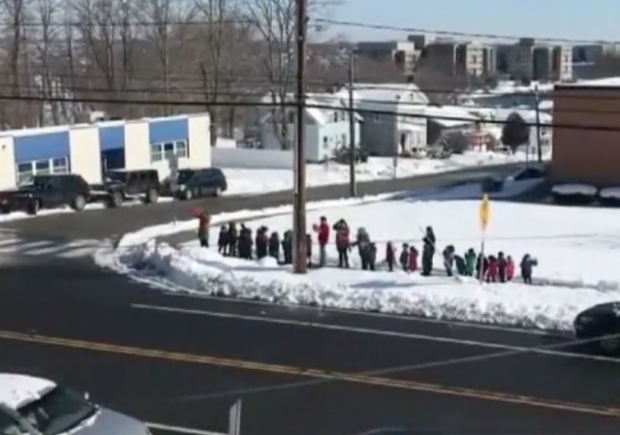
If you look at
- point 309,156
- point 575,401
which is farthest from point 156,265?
point 309,156

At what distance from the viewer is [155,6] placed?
93.7 meters

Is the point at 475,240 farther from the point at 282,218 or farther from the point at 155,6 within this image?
the point at 155,6

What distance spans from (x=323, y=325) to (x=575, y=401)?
6.36 meters

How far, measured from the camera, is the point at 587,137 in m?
47.4

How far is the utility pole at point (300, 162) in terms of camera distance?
964 inches

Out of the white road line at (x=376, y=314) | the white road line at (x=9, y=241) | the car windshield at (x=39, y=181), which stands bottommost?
the white road line at (x=9, y=241)

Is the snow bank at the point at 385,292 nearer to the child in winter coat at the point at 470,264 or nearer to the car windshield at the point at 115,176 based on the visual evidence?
the child in winter coat at the point at 470,264

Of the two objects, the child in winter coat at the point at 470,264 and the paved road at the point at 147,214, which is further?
the paved road at the point at 147,214

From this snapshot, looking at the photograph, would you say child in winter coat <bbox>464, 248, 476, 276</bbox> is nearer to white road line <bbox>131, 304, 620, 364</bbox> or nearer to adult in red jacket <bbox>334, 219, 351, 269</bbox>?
adult in red jacket <bbox>334, 219, 351, 269</bbox>

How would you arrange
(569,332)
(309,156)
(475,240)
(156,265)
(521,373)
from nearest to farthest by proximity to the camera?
(521,373) → (569,332) → (156,265) → (475,240) → (309,156)

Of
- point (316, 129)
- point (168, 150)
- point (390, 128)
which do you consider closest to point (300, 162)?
point (168, 150)

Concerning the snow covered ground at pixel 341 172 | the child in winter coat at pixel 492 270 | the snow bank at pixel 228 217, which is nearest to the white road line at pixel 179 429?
the child in winter coat at pixel 492 270

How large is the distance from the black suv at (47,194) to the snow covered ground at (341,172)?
11115 millimetres

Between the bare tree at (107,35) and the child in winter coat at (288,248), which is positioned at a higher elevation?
the bare tree at (107,35)
